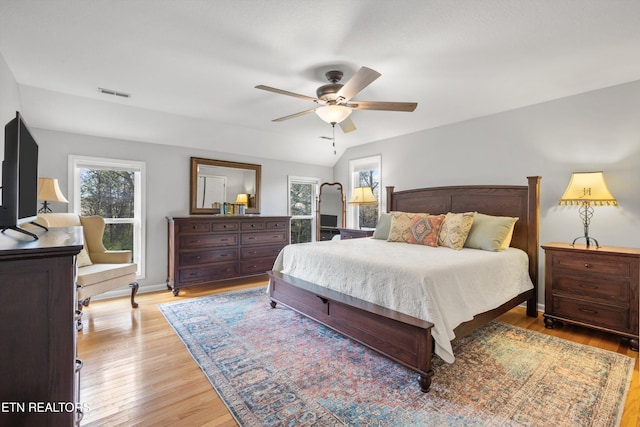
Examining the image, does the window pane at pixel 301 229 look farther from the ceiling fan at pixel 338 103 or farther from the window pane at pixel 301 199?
the ceiling fan at pixel 338 103

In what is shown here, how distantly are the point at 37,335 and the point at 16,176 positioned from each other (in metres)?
0.67

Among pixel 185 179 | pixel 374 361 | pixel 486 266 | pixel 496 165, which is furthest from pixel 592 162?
pixel 185 179

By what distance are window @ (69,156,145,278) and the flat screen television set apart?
2.49 m

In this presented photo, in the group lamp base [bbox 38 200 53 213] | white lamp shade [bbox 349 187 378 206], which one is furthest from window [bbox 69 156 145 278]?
white lamp shade [bbox 349 187 378 206]

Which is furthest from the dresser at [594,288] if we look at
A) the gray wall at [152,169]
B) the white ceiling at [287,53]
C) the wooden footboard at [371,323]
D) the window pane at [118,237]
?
the window pane at [118,237]

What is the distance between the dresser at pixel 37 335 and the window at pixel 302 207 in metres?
4.78

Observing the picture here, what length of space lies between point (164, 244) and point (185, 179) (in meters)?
1.03

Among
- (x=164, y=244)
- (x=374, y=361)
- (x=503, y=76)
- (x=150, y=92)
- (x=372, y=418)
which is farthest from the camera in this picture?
(x=164, y=244)

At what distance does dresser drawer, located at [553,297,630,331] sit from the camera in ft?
8.54

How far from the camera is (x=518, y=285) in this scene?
3055 mm

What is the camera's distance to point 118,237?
418cm

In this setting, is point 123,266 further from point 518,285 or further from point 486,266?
point 518,285

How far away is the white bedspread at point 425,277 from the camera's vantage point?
2.09 metres

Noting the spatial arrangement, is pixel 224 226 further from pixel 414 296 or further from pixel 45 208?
pixel 414 296
